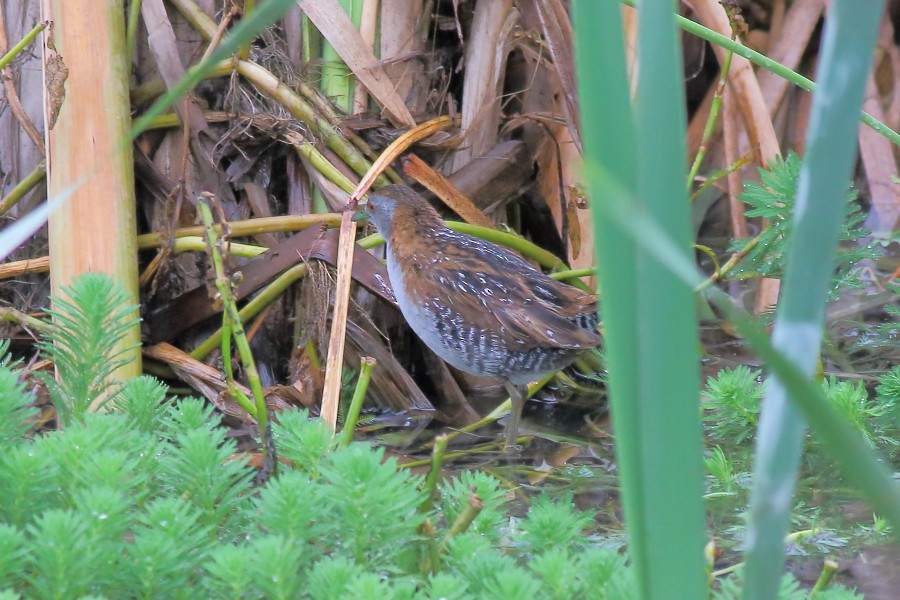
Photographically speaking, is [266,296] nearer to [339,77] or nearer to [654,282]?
[339,77]

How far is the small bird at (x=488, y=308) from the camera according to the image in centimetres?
289

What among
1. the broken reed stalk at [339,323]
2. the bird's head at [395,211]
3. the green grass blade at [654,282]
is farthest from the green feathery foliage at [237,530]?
the bird's head at [395,211]

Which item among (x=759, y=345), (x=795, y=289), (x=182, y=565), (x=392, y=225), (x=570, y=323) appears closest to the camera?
(x=759, y=345)

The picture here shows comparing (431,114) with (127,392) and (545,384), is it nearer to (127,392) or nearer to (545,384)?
(545,384)

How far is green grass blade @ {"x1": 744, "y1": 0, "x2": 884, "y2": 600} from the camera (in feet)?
2.31

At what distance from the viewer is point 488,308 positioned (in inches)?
116

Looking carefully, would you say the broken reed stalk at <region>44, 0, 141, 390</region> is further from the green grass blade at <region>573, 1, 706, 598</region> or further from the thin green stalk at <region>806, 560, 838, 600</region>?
the green grass blade at <region>573, 1, 706, 598</region>

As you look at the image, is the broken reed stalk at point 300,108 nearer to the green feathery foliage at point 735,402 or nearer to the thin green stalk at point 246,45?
the thin green stalk at point 246,45

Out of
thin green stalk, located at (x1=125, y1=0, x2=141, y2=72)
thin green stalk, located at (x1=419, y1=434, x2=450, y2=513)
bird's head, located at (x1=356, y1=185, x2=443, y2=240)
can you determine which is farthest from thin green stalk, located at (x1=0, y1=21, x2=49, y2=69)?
thin green stalk, located at (x1=419, y1=434, x2=450, y2=513)

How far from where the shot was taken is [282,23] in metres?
3.38

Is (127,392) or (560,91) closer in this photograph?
(127,392)

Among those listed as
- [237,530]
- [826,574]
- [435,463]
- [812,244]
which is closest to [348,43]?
[435,463]

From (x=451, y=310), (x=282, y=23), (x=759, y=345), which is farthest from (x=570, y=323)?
(x=759, y=345)

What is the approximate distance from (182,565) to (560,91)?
2.71 metres
